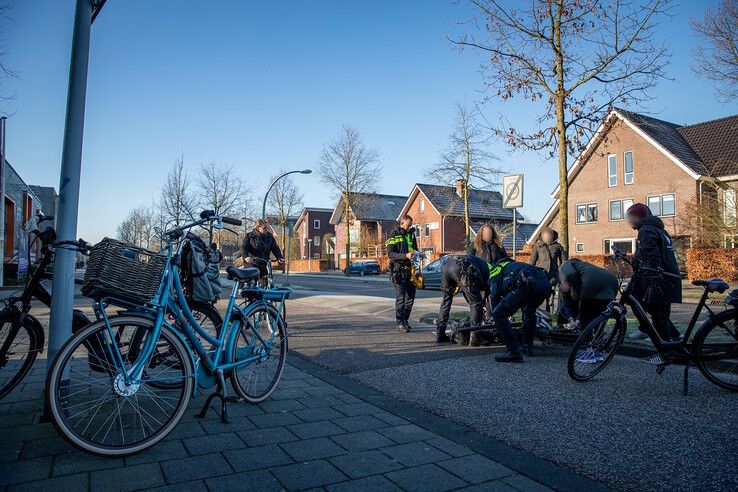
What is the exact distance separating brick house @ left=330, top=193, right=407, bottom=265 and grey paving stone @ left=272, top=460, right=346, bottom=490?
44059 mm

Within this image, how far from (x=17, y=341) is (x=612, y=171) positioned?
3812cm

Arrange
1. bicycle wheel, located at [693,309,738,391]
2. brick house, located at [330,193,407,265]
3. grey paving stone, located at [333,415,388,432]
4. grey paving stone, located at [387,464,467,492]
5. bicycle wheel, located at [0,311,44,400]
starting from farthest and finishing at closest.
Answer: brick house, located at [330,193,407,265] < bicycle wheel, located at [693,309,738,391] < bicycle wheel, located at [0,311,44,400] < grey paving stone, located at [333,415,388,432] < grey paving stone, located at [387,464,467,492]

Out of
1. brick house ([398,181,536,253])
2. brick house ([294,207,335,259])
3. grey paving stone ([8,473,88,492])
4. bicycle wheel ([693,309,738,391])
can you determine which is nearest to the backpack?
grey paving stone ([8,473,88,492])

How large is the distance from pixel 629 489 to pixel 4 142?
23.0 meters

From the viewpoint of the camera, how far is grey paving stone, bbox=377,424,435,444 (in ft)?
11.4

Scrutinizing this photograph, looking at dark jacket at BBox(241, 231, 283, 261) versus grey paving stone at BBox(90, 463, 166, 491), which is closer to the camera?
grey paving stone at BBox(90, 463, 166, 491)

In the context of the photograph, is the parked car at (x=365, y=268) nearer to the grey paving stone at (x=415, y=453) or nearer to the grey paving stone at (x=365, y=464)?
the grey paving stone at (x=415, y=453)

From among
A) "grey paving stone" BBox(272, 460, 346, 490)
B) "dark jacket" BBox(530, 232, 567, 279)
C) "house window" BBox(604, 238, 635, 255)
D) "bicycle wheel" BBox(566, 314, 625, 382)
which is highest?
"house window" BBox(604, 238, 635, 255)

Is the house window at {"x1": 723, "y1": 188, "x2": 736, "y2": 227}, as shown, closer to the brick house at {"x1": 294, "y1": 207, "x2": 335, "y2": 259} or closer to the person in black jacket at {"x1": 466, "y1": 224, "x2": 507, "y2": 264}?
the person in black jacket at {"x1": 466, "y1": 224, "x2": 507, "y2": 264}

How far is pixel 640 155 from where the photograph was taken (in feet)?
113

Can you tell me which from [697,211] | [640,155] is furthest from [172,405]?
[640,155]

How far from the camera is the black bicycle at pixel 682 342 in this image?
15.1 feet

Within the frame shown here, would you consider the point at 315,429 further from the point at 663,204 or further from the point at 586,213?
the point at 586,213

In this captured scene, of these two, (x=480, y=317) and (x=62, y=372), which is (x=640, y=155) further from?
(x=62, y=372)
